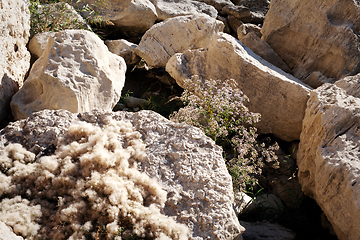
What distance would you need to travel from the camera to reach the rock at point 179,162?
2.06m

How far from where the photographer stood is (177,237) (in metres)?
1.85

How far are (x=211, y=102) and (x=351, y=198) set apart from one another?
1678mm

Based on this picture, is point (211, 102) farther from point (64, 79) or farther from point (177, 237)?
point (177, 237)

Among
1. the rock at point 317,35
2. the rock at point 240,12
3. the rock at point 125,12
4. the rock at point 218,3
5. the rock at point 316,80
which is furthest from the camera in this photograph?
the rock at point 218,3

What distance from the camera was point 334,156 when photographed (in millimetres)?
2629

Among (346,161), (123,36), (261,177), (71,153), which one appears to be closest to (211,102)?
(261,177)

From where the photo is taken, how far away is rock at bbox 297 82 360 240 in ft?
7.90

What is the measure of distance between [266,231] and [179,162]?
1324 mm

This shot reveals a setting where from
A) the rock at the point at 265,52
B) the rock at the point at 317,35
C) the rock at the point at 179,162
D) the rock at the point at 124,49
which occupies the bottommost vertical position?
the rock at the point at 124,49

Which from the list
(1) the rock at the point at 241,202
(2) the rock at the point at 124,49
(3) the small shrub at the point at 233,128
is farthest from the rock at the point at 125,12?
(1) the rock at the point at 241,202

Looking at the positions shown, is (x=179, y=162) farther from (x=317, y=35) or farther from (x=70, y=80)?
(x=317, y=35)

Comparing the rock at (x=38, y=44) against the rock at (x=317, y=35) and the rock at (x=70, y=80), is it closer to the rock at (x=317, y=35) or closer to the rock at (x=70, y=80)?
the rock at (x=70, y=80)

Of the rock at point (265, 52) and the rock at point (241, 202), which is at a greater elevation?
the rock at point (265, 52)

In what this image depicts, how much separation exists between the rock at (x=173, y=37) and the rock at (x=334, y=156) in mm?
2331
